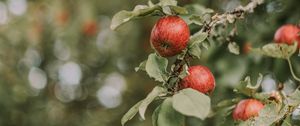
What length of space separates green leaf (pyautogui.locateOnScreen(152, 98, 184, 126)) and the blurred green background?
3.36 ft

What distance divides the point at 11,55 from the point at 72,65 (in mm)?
708

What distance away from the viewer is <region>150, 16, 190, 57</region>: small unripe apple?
1298 mm

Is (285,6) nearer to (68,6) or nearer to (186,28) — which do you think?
(186,28)

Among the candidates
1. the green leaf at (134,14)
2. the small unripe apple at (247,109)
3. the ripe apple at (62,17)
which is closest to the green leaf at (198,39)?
the green leaf at (134,14)

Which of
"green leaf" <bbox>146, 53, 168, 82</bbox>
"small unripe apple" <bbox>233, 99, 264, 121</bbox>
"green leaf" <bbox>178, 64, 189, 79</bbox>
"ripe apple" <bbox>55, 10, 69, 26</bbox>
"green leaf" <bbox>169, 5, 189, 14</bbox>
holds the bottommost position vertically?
"small unripe apple" <bbox>233, 99, 264, 121</bbox>

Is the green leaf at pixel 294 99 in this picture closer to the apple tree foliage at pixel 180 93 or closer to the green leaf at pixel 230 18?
the apple tree foliage at pixel 180 93

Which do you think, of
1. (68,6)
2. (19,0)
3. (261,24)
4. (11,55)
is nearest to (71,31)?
(68,6)

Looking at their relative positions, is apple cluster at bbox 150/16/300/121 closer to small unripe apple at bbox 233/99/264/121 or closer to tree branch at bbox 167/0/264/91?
tree branch at bbox 167/0/264/91

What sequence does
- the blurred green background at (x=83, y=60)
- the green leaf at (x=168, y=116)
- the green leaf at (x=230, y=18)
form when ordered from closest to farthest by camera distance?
the green leaf at (x=168, y=116) < the green leaf at (x=230, y=18) < the blurred green background at (x=83, y=60)

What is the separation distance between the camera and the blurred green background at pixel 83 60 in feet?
8.14

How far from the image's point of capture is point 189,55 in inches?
52.3

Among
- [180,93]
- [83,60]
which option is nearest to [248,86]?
[180,93]

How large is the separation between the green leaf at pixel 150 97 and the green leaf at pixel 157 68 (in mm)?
38

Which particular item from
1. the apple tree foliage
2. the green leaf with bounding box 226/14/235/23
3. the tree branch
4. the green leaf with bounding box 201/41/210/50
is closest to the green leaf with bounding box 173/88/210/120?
the apple tree foliage
